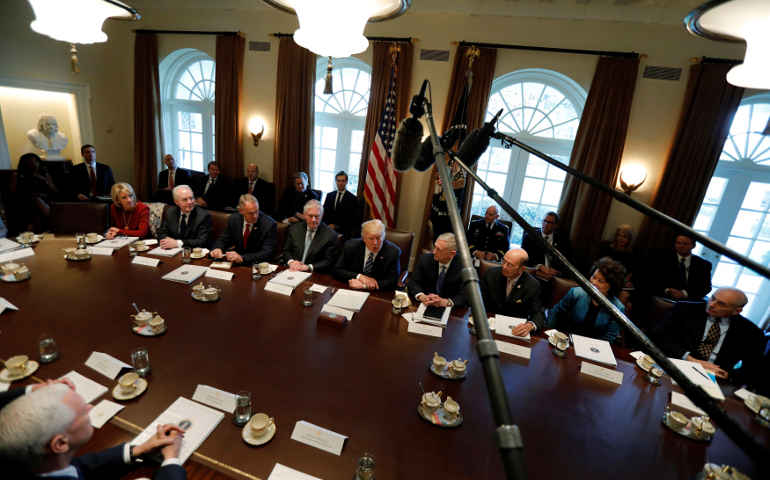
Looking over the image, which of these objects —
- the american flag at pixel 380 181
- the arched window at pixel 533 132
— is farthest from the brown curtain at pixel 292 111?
the arched window at pixel 533 132

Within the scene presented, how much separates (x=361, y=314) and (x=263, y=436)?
1.08 metres

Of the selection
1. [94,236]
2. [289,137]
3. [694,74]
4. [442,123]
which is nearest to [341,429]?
[94,236]

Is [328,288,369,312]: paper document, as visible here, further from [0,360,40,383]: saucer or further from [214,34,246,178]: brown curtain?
[214,34,246,178]: brown curtain

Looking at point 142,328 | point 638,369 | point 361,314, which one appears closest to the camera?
point 142,328

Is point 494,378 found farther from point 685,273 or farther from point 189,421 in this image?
point 685,273

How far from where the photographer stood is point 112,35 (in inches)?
265

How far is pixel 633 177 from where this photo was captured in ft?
16.0

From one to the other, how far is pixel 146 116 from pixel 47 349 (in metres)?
6.83

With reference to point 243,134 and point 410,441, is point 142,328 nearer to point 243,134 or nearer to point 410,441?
point 410,441

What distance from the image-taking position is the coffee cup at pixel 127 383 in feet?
4.88

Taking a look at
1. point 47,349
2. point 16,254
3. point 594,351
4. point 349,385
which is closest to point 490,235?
point 594,351

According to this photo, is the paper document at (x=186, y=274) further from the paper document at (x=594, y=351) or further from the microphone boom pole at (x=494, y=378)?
the paper document at (x=594, y=351)

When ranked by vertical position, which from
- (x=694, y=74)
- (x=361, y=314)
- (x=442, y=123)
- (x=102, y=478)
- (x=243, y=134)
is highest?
(x=694, y=74)

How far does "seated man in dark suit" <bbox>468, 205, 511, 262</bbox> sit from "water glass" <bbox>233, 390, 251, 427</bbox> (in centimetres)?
406
